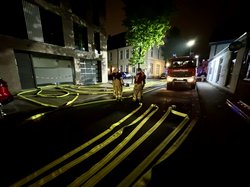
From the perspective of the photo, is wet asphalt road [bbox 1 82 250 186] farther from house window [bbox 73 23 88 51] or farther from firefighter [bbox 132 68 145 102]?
house window [bbox 73 23 88 51]

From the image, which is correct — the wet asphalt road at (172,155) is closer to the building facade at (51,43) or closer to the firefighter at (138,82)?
the firefighter at (138,82)

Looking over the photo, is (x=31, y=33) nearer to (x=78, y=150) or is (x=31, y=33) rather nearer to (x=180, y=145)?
(x=78, y=150)

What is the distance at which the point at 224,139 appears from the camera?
371 cm

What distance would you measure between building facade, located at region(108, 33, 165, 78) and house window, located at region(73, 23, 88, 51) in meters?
17.4

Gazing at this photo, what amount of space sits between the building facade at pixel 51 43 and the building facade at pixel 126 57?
51.2ft

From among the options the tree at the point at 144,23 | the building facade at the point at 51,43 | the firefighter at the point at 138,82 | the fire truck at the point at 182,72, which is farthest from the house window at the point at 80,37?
the fire truck at the point at 182,72

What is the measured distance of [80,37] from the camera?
1588 cm

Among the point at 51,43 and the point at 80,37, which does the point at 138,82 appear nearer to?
the point at 51,43

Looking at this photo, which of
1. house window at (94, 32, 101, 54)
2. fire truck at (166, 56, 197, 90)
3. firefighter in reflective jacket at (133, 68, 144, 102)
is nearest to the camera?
firefighter in reflective jacket at (133, 68, 144, 102)

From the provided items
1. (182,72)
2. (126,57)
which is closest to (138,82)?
(182,72)

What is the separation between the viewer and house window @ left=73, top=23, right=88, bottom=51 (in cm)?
1529

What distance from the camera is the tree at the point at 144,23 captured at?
15.6 meters

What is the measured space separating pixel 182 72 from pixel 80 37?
12.8 meters

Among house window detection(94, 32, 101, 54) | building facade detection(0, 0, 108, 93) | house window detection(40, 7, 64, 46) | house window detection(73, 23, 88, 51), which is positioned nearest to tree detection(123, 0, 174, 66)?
house window detection(94, 32, 101, 54)
